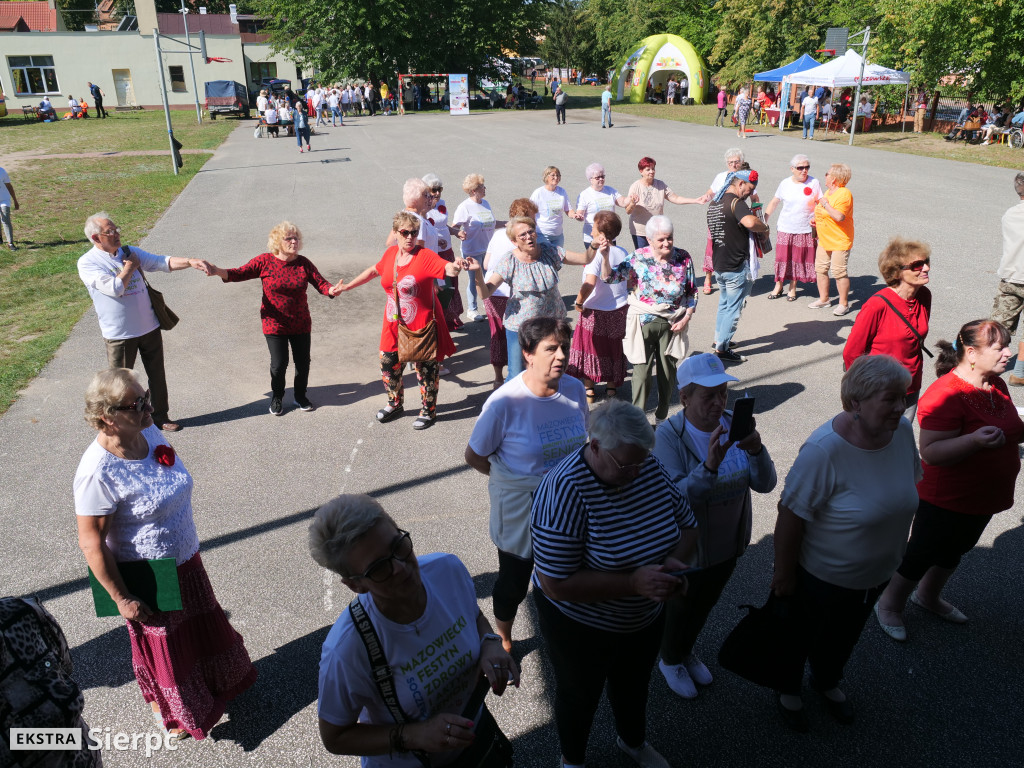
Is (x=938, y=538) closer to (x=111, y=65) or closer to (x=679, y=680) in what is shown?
(x=679, y=680)

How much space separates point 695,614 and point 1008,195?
57.0 ft

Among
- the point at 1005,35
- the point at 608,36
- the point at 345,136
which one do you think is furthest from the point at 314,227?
the point at 608,36

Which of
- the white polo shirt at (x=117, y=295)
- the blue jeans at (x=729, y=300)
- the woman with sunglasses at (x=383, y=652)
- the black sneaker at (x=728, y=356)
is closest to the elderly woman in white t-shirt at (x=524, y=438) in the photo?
the woman with sunglasses at (x=383, y=652)

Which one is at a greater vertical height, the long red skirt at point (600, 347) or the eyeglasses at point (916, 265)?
the eyeglasses at point (916, 265)

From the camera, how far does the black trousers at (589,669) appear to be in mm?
2791

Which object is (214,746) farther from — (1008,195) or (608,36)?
(608,36)

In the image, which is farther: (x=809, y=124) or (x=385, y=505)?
(x=809, y=124)

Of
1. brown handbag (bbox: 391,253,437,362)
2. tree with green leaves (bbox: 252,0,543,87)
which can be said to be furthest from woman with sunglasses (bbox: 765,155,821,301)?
tree with green leaves (bbox: 252,0,543,87)

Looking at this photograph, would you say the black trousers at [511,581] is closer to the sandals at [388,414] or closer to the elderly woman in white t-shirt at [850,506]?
the elderly woman in white t-shirt at [850,506]

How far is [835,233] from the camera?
8805mm

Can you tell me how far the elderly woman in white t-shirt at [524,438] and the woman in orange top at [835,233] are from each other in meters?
6.53

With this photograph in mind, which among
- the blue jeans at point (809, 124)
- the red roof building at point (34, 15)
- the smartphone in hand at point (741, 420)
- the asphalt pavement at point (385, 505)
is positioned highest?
the red roof building at point (34, 15)

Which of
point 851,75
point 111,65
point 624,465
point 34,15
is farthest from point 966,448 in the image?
point 34,15

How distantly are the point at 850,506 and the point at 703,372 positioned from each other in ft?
2.73
